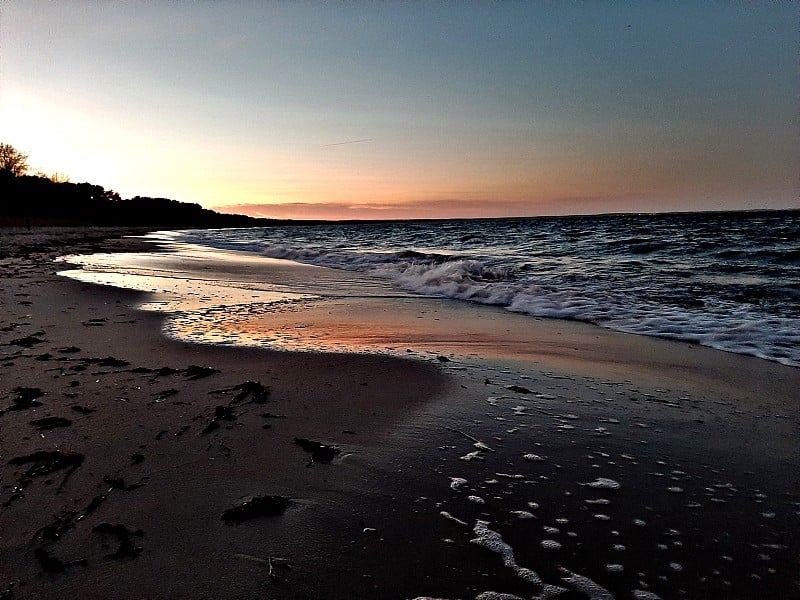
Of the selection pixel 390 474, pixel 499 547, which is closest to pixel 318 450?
pixel 390 474

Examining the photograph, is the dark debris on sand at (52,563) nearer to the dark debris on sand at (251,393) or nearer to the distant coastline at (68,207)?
the dark debris on sand at (251,393)

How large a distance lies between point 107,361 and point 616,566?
3.95 meters

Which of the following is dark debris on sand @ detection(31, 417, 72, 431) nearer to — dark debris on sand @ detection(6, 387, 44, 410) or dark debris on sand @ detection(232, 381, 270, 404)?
dark debris on sand @ detection(6, 387, 44, 410)

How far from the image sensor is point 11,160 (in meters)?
57.4

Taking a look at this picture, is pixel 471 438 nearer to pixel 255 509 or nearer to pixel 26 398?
pixel 255 509

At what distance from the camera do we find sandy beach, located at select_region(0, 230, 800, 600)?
1746 mm

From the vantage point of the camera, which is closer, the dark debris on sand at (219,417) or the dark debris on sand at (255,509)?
the dark debris on sand at (255,509)

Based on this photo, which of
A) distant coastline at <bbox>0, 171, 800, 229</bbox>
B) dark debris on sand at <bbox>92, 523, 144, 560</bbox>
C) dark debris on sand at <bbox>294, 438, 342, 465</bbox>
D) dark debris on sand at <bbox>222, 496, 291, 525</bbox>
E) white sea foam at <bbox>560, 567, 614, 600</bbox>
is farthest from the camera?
distant coastline at <bbox>0, 171, 800, 229</bbox>

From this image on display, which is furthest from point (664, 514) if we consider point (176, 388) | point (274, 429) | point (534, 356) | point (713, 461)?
point (176, 388)

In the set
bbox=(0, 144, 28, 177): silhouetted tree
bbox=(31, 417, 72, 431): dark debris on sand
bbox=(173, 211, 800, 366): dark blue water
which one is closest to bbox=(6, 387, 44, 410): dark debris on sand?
bbox=(31, 417, 72, 431): dark debris on sand

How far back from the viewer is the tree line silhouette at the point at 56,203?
49562mm

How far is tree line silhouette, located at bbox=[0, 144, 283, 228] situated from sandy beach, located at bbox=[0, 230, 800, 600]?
133 ft

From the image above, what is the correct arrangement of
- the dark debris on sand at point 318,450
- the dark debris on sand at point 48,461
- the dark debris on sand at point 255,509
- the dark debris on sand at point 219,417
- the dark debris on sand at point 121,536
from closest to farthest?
the dark debris on sand at point 121,536 < the dark debris on sand at point 255,509 < the dark debris on sand at point 48,461 < the dark debris on sand at point 318,450 < the dark debris on sand at point 219,417

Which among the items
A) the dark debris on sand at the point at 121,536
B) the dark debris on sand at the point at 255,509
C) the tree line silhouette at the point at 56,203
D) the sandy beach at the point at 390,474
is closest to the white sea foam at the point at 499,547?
the sandy beach at the point at 390,474
